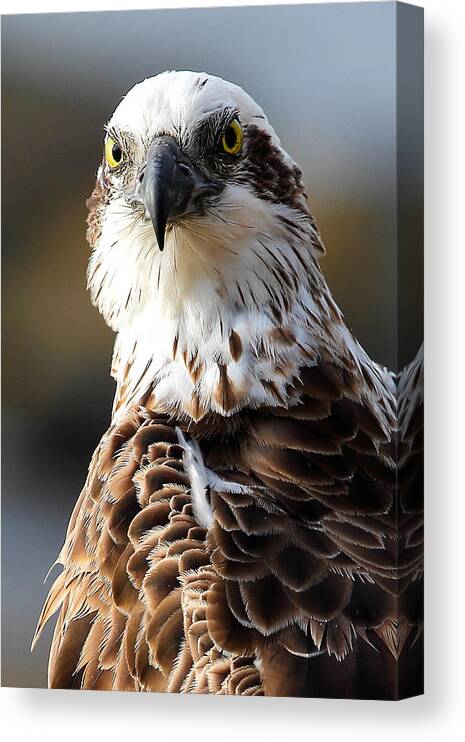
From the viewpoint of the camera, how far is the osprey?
2730 mm

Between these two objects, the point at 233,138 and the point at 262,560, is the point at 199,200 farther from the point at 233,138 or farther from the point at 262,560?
the point at 262,560

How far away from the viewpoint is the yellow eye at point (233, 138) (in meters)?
2.70

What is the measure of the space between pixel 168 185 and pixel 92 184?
0.39 m

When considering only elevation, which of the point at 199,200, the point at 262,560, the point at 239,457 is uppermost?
the point at 199,200

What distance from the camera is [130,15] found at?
9.72 feet

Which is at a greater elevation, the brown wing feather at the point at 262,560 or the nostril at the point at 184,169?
the nostril at the point at 184,169

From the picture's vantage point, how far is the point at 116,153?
280cm

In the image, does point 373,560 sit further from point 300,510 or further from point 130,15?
point 130,15

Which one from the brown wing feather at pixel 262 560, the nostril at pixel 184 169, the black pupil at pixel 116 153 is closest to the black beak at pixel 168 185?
the nostril at pixel 184 169

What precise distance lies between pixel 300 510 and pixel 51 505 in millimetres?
584

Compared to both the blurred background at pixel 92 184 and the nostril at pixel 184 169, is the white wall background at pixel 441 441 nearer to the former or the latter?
the blurred background at pixel 92 184

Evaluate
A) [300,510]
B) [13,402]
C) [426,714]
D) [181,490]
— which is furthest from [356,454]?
[13,402]

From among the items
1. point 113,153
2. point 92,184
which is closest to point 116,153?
point 113,153

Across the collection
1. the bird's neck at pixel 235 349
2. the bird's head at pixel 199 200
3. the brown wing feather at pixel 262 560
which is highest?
the bird's head at pixel 199 200
